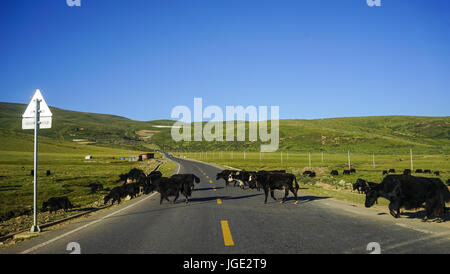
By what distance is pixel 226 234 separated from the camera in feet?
24.9

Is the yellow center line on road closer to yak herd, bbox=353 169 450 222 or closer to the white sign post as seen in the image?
yak herd, bbox=353 169 450 222

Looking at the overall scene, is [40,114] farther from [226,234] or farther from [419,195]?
[419,195]

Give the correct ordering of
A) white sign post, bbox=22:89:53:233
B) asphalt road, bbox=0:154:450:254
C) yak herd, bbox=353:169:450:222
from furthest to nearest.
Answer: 1. white sign post, bbox=22:89:53:233
2. yak herd, bbox=353:169:450:222
3. asphalt road, bbox=0:154:450:254

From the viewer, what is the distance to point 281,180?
13914mm

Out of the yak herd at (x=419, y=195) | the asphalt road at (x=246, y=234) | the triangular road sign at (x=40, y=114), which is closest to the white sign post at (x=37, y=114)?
the triangular road sign at (x=40, y=114)

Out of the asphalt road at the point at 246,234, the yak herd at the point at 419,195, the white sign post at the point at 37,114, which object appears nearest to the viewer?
the asphalt road at the point at 246,234

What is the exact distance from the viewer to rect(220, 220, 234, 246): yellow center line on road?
22.3 feet

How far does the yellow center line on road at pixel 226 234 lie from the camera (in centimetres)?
681

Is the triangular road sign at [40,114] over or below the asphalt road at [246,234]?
over

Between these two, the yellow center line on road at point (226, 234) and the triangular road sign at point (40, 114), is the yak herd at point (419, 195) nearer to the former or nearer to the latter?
the yellow center line on road at point (226, 234)

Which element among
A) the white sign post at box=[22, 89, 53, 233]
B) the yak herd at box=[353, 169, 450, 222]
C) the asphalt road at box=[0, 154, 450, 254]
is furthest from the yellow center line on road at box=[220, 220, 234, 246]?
the white sign post at box=[22, 89, 53, 233]
